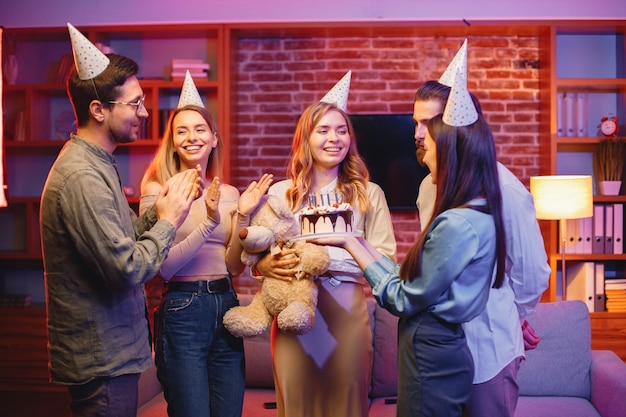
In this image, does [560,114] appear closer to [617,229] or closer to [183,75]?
[617,229]

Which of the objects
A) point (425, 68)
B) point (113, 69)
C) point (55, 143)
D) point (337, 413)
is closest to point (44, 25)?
point (55, 143)

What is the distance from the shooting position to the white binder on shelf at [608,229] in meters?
4.78

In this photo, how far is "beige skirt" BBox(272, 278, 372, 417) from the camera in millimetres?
2377

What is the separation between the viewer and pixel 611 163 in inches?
190

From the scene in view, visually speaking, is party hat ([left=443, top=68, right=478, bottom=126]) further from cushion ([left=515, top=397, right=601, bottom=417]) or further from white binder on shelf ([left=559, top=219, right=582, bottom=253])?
white binder on shelf ([left=559, top=219, right=582, bottom=253])

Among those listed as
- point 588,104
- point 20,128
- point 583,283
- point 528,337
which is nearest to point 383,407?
point 528,337

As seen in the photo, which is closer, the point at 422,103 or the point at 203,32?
the point at 422,103

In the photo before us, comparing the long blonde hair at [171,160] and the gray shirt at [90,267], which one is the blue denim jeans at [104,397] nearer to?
the gray shirt at [90,267]

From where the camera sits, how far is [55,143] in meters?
4.93

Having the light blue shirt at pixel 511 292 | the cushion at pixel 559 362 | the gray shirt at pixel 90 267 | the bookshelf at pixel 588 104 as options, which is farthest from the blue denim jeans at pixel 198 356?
the bookshelf at pixel 588 104

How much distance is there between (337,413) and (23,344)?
3.18m

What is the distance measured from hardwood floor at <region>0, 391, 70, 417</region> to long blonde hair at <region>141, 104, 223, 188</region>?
7.95ft

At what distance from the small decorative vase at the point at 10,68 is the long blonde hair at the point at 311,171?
329 cm

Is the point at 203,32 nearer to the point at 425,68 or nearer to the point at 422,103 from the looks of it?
the point at 425,68
